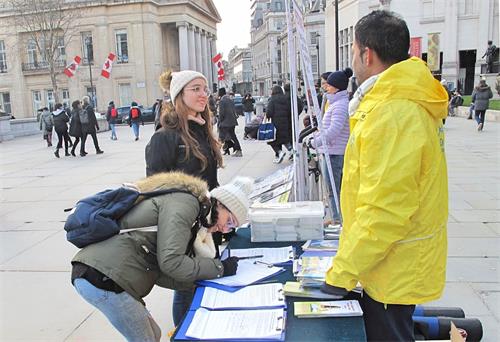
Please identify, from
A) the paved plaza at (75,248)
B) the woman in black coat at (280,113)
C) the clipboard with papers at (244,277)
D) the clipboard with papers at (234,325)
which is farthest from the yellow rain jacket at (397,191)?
the woman in black coat at (280,113)

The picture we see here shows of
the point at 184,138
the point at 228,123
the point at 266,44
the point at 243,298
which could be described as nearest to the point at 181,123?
the point at 184,138

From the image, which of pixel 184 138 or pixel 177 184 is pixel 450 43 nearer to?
pixel 184 138

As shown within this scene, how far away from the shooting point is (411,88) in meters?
1.87

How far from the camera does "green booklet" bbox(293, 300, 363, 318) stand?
2064 millimetres

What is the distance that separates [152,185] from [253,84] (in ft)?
492

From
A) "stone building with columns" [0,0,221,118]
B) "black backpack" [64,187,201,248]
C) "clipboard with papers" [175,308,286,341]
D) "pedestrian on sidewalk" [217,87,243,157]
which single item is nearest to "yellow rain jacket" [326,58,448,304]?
"clipboard with papers" [175,308,286,341]

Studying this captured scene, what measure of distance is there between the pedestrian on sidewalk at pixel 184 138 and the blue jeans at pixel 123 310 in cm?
61

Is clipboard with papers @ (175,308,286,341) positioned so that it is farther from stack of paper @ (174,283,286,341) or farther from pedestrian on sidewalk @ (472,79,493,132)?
pedestrian on sidewalk @ (472,79,493,132)

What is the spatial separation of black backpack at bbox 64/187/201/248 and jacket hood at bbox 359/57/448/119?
49.5 inches

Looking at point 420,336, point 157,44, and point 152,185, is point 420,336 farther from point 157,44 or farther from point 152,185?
A: point 157,44

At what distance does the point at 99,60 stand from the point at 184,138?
54297mm

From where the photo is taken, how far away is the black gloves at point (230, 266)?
2537 mm

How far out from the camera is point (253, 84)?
492 feet

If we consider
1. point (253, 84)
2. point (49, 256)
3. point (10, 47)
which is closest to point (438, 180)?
point (49, 256)
